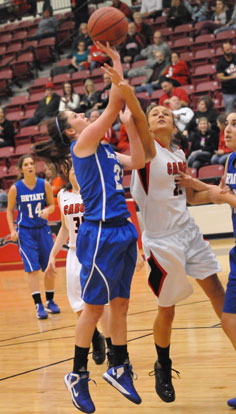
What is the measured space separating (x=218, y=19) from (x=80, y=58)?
3.55 meters

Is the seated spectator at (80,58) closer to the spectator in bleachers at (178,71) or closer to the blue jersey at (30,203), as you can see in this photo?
the spectator in bleachers at (178,71)

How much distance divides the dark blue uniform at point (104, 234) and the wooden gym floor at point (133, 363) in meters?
0.82

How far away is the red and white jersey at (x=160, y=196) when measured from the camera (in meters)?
3.83

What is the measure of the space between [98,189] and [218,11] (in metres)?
12.0

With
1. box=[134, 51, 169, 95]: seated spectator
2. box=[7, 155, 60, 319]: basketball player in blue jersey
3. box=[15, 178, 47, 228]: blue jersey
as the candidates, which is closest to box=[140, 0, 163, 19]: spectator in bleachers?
box=[134, 51, 169, 95]: seated spectator

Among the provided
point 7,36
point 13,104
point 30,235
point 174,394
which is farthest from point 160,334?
point 7,36

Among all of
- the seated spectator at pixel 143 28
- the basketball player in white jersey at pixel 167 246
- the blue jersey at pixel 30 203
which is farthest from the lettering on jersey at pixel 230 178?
the seated spectator at pixel 143 28

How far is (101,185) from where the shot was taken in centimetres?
343

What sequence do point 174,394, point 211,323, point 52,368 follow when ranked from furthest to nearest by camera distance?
point 211,323, point 52,368, point 174,394

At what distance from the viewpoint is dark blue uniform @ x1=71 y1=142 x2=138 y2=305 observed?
3381 mm

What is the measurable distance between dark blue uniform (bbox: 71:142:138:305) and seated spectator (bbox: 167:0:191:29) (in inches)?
488

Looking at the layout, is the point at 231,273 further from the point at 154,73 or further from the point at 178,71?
the point at 154,73

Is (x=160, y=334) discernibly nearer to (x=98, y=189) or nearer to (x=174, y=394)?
(x=174, y=394)

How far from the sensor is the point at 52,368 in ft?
16.0
